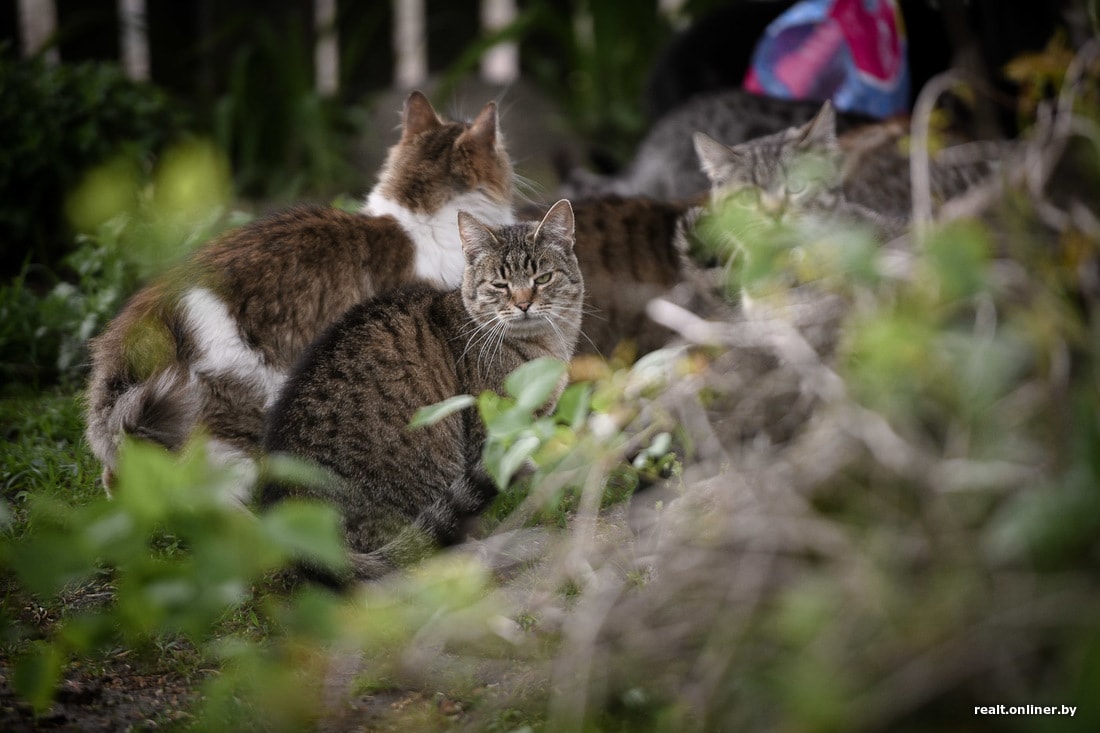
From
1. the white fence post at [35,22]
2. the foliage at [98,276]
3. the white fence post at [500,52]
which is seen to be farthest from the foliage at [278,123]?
the foliage at [98,276]

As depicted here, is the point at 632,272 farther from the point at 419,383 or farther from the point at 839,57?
the point at 839,57

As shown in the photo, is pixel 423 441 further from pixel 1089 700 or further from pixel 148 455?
pixel 1089 700

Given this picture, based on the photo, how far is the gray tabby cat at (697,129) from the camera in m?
3.72

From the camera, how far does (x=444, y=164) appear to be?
9.43ft

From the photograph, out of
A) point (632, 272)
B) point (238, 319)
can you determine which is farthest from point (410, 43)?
point (238, 319)

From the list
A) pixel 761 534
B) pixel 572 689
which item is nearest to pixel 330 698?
pixel 572 689

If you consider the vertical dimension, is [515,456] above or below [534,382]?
below

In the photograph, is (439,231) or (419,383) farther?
(439,231)

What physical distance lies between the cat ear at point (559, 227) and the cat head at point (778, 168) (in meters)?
0.50

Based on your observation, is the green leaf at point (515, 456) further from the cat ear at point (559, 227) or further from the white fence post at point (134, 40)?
the white fence post at point (134, 40)

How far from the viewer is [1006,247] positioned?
1.51 m

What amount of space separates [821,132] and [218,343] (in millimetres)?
1843

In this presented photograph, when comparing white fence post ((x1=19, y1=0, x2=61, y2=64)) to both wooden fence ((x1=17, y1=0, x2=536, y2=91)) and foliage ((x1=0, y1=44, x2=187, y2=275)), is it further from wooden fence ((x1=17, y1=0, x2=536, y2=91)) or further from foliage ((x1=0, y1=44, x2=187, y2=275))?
foliage ((x1=0, y1=44, x2=187, y2=275))

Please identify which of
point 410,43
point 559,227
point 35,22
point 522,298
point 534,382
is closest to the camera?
point 534,382
